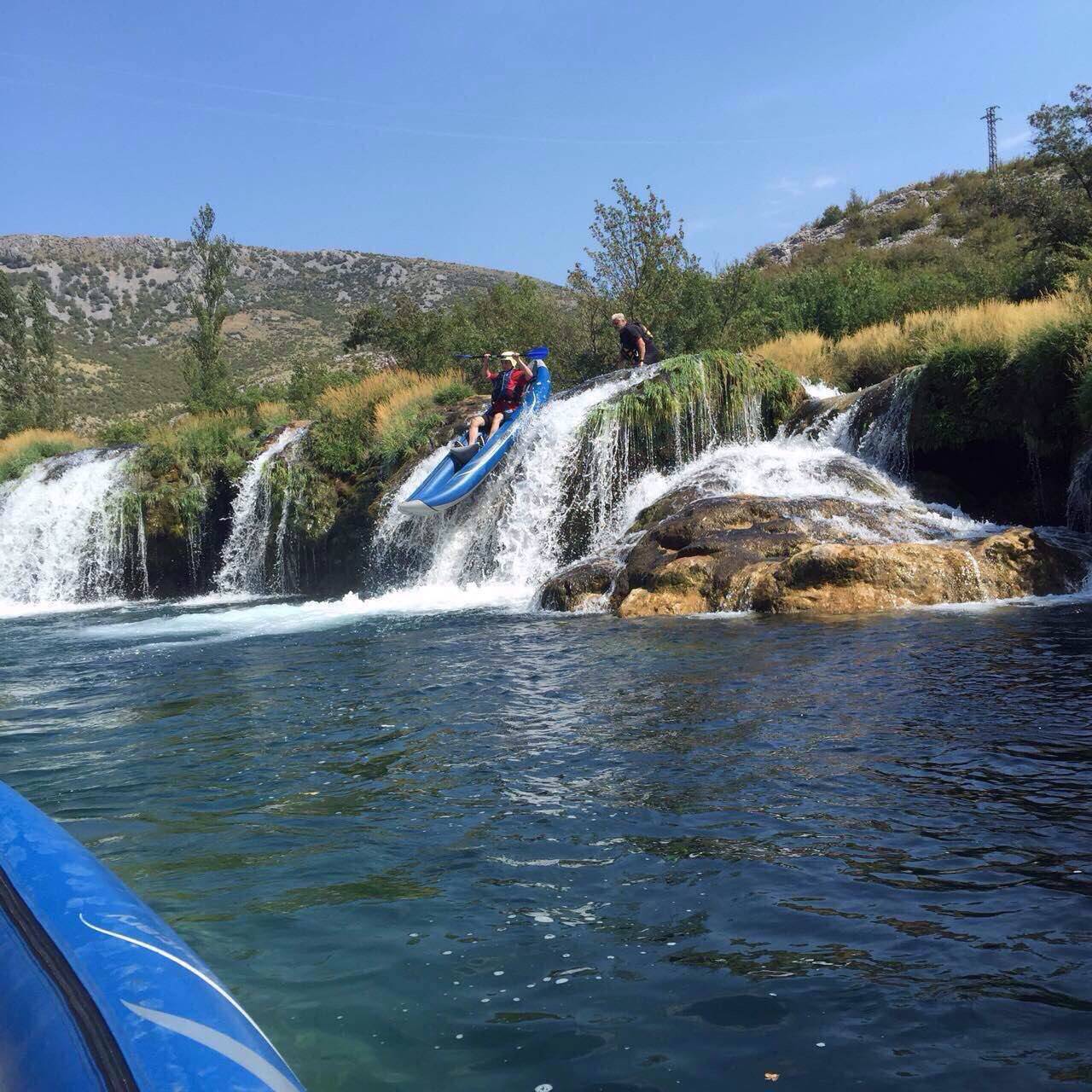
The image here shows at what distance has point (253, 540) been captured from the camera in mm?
17875

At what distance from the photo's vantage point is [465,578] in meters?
13.3

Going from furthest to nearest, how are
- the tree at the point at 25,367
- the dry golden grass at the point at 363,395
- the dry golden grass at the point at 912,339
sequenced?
1. the tree at the point at 25,367
2. the dry golden grass at the point at 363,395
3. the dry golden grass at the point at 912,339

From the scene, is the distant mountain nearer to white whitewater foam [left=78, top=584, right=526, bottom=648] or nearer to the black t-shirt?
the black t-shirt

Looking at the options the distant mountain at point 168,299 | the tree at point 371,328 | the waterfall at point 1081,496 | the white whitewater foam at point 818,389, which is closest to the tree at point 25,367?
the tree at point 371,328

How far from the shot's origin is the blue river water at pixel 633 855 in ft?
7.88

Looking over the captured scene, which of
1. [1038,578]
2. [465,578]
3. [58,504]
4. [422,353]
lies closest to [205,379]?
[422,353]

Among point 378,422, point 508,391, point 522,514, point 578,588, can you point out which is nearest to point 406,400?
point 378,422

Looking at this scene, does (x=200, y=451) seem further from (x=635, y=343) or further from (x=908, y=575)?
(x=908, y=575)

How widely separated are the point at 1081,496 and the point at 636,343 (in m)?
7.47

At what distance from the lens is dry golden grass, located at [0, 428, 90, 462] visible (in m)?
23.4

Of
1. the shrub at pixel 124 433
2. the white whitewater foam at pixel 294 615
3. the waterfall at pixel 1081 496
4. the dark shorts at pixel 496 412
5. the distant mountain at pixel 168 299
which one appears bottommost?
the white whitewater foam at pixel 294 615

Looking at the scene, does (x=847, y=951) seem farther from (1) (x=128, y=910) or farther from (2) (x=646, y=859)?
(1) (x=128, y=910)

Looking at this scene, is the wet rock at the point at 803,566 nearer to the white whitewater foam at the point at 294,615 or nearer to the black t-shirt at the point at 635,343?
the white whitewater foam at the point at 294,615

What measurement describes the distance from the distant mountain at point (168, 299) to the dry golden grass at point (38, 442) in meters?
31.2
